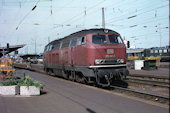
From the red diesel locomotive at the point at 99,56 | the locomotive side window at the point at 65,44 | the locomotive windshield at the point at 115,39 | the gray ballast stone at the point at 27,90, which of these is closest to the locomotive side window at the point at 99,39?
the red diesel locomotive at the point at 99,56

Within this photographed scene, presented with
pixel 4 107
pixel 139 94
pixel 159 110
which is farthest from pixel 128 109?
pixel 4 107

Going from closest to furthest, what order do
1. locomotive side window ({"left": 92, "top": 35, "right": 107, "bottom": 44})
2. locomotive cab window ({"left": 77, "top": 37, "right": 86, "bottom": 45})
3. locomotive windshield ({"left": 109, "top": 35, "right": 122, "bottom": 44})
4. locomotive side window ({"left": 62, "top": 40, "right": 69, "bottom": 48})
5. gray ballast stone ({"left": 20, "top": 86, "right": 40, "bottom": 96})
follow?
gray ballast stone ({"left": 20, "top": 86, "right": 40, "bottom": 96})
locomotive side window ({"left": 92, "top": 35, "right": 107, "bottom": 44})
locomotive windshield ({"left": 109, "top": 35, "right": 122, "bottom": 44})
locomotive cab window ({"left": 77, "top": 37, "right": 86, "bottom": 45})
locomotive side window ({"left": 62, "top": 40, "right": 69, "bottom": 48})

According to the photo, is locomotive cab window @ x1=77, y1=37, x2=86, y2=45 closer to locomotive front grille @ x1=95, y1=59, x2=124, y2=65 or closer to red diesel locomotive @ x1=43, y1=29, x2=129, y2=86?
red diesel locomotive @ x1=43, y1=29, x2=129, y2=86

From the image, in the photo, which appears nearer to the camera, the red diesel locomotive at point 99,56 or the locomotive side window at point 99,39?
the red diesel locomotive at point 99,56

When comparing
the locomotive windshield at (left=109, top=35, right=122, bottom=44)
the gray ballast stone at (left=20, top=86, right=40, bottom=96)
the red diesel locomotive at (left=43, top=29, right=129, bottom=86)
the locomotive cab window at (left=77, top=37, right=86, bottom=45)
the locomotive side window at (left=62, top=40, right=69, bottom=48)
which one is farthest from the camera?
the locomotive side window at (left=62, top=40, right=69, bottom=48)

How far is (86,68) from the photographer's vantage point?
1360cm

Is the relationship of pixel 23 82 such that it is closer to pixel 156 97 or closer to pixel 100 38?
pixel 100 38

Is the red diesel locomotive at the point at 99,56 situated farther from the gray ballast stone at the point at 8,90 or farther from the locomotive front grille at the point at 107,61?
the gray ballast stone at the point at 8,90

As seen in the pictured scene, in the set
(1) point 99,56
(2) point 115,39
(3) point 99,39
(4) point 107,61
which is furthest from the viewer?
(2) point 115,39

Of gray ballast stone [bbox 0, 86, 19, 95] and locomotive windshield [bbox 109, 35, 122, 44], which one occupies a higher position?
locomotive windshield [bbox 109, 35, 122, 44]

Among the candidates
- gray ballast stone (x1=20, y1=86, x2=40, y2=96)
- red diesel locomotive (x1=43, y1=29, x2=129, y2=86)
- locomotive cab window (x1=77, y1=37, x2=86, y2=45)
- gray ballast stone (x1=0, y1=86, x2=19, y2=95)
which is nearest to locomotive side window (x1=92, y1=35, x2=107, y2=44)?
red diesel locomotive (x1=43, y1=29, x2=129, y2=86)

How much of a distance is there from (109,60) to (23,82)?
17.3ft

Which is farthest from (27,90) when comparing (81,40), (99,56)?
(81,40)

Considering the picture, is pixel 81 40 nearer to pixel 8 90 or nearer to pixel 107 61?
pixel 107 61
